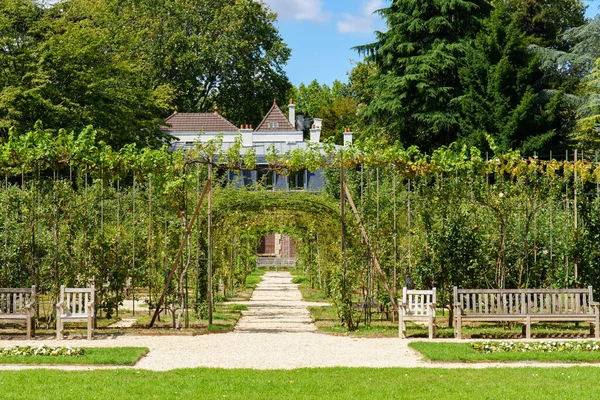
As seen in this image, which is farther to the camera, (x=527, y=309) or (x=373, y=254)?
(x=373, y=254)

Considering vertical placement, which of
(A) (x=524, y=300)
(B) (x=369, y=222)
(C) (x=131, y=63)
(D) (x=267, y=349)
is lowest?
(D) (x=267, y=349)

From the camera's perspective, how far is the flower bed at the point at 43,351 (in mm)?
11250

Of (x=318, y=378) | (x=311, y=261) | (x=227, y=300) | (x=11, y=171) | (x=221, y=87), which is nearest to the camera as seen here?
(x=318, y=378)

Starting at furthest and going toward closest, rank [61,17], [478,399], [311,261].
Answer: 1. [61,17]
2. [311,261]
3. [478,399]

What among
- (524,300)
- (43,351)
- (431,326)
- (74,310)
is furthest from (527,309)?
(43,351)

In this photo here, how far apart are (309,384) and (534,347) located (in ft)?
12.6

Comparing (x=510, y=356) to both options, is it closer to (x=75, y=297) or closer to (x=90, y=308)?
(x=90, y=308)

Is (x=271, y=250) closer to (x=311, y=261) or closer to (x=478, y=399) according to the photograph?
(x=311, y=261)

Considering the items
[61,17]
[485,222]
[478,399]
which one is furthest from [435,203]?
[61,17]

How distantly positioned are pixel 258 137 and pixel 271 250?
7.32m

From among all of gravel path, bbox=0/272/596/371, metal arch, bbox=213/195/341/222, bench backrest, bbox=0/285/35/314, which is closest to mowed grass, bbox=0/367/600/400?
gravel path, bbox=0/272/596/371

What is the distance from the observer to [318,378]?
957cm

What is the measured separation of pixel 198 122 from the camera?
50500 millimetres

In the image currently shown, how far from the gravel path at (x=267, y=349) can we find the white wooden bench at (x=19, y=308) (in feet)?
1.28
